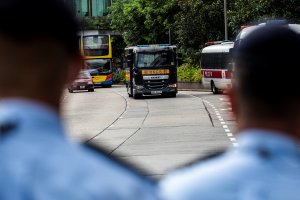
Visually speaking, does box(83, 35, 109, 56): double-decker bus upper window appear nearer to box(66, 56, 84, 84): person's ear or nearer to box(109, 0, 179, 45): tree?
box(109, 0, 179, 45): tree

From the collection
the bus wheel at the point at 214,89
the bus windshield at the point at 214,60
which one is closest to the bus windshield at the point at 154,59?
the bus windshield at the point at 214,60

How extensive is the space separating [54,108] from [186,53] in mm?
65970

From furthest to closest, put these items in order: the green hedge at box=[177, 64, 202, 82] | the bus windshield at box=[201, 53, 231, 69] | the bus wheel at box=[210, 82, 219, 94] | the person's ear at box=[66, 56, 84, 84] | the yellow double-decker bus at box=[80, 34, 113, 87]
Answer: the yellow double-decker bus at box=[80, 34, 113, 87]
the green hedge at box=[177, 64, 202, 82]
the bus wheel at box=[210, 82, 219, 94]
the bus windshield at box=[201, 53, 231, 69]
the person's ear at box=[66, 56, 84, 84]

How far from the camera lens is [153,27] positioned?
84.2m

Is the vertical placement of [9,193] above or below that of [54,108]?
below

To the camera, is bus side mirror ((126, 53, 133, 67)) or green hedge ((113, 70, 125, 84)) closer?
bus side mirror ((126, 53, 133, 67))

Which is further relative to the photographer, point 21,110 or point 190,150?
point 190,150

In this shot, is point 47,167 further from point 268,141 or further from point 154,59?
point 154,59

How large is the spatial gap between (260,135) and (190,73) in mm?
60768

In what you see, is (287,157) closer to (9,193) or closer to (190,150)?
(9,193)

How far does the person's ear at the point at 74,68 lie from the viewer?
1.89 m

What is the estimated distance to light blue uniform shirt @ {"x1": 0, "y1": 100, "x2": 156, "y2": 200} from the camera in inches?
63.8

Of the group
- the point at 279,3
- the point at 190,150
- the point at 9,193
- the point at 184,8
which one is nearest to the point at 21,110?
the point at 9,193

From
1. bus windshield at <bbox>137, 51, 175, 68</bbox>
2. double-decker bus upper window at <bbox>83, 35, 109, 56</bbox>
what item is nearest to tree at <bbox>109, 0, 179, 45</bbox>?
double-decker bus upper window at <bbox>83, 35, 109, 56</bbox>
